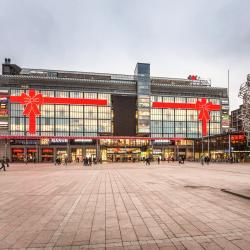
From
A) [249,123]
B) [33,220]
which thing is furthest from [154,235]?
[249,123]

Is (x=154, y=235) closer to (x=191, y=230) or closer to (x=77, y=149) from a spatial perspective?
(x=191, y=230)

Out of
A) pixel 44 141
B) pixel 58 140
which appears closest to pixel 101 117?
pixel 58 140

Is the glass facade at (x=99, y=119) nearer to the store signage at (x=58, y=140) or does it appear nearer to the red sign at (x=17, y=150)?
the store signage at (x=58, y=140)

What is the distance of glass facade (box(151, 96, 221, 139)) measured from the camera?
106 m

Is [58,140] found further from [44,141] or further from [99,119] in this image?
[99,119]

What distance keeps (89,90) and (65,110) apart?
1138 cm

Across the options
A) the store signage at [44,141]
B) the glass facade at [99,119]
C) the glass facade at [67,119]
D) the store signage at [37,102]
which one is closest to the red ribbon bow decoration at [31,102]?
the store signage at [37,102]

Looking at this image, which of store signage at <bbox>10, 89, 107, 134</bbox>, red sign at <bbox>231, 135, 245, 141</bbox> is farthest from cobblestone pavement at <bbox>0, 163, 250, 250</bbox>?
store signage at <bbox>10, 89, 107, 134</bbox>

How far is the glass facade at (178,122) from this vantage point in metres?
106

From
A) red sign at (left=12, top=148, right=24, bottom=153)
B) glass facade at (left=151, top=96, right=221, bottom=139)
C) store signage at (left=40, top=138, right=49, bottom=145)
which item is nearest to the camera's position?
store signage at (left=40, top=138, right=49, bottom=145)

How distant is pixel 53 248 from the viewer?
20.3 ft

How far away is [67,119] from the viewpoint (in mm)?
98625

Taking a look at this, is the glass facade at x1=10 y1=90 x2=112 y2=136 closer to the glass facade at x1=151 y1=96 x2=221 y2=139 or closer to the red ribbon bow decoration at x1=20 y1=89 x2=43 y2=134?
the red ribbon bow decoration at x1=20 y1=89 x2=43 y2=134

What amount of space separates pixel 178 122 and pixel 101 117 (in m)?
30.3
